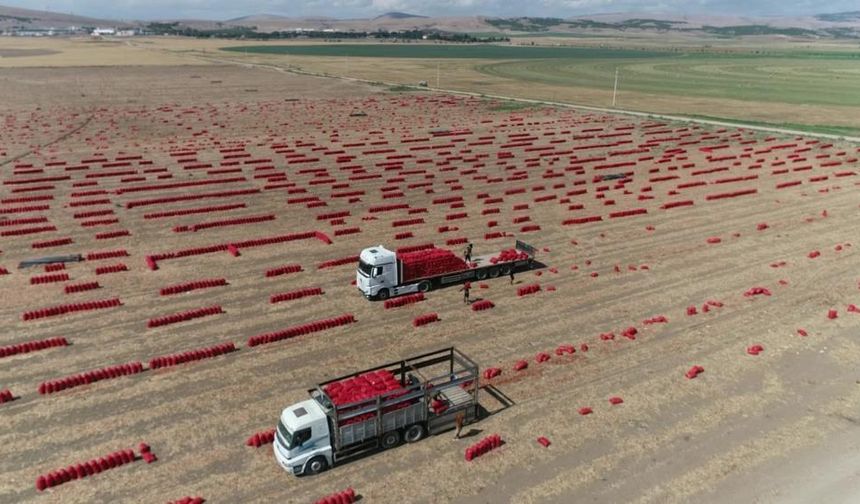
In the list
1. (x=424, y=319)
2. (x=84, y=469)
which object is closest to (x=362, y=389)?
(x=424, y=319)

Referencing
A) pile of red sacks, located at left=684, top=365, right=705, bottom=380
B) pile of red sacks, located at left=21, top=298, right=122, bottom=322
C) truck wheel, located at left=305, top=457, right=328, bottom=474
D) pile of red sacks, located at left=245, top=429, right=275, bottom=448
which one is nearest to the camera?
truck wheel, located at left=305, top=457, right=328, bottom=474

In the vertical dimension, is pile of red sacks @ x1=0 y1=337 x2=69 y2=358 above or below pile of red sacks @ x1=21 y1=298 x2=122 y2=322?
below

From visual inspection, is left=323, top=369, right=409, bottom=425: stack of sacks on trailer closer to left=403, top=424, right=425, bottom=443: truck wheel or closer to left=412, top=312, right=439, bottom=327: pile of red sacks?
left=403, top=424, right=425, bottom=443: truck wheel

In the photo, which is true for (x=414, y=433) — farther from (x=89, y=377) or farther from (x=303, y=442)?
(x=89, y=377)

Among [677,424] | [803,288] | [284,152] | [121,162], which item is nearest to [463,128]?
[284,152]

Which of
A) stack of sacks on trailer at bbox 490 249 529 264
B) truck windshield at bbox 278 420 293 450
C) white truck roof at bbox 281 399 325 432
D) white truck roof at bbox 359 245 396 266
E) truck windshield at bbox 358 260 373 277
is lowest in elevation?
truck windshield at bbox 278 420 293 450

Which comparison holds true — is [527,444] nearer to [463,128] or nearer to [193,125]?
[463,128]

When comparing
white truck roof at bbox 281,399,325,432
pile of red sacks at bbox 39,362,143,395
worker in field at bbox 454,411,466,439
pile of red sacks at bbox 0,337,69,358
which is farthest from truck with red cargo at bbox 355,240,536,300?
pile of red sacks at bbox 0,337,69,358
